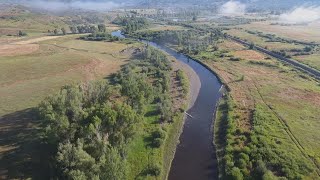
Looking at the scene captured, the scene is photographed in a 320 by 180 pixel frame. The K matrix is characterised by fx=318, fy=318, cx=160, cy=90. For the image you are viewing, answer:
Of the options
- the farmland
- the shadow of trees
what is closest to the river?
the farmland

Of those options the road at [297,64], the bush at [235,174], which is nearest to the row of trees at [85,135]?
the bush at [235,174]

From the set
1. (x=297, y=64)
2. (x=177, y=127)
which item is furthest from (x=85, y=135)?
(x=297, y=64)

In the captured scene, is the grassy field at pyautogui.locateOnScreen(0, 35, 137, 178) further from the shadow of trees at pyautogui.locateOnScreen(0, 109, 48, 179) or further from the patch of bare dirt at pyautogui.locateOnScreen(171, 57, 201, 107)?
the patch of bare dirt at pyautogui.locateOnScreen(171, 57, 201, 107)

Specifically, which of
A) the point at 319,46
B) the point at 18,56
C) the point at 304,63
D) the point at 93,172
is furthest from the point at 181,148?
the point at 319,46

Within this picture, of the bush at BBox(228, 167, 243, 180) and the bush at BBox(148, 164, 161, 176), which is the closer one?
the bush at BBox(228, 167, 243, 180)

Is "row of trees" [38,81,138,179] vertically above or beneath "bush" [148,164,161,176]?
above

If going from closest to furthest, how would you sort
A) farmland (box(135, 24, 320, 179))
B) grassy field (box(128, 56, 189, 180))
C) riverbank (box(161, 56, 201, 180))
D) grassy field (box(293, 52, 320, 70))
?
grassy field (box(128, 56, 189, 180)) < farmland (box(135, 24, 320, 179)) < riverbank (box(161, 56, 201, 180)) < grassy field (box(293, 52, 320, 70))

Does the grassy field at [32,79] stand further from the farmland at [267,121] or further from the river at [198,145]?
the farmland at [267,121]

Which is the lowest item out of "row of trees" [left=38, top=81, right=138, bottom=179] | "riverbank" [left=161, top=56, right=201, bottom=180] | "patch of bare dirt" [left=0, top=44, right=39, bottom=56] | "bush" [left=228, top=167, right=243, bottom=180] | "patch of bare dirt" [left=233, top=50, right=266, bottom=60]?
"bush" [left=228, top=167, right=243, bottom=180]

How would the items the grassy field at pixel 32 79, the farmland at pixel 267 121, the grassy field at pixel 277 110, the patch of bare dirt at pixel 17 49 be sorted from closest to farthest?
the farmland at pixel 267 121
the grassy field at pixel 32 79
the grassy field at pixel 277 110
the patch of bare dirt at pixel 17 49

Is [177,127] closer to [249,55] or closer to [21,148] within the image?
[21,148]
